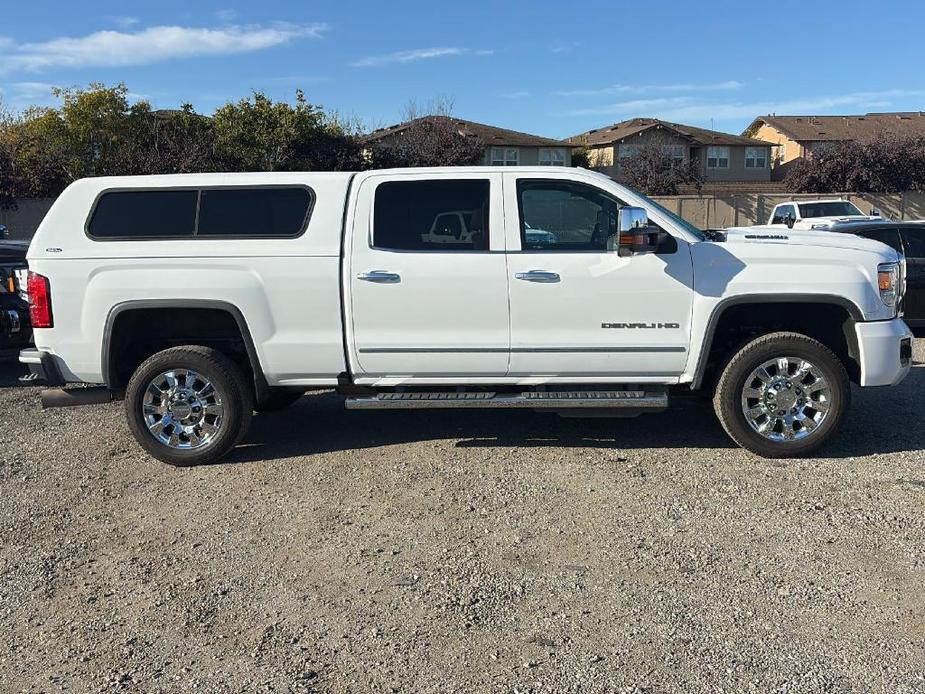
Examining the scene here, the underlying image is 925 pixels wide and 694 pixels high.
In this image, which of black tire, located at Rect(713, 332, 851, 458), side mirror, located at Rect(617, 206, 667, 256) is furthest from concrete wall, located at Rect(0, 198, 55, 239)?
black tire, located at Rect(713, 332, 851, 458)

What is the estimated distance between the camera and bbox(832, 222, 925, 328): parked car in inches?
390

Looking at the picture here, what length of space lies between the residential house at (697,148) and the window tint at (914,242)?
151 feet

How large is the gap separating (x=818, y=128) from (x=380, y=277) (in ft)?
207

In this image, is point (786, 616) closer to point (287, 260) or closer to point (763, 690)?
point (763, 690)

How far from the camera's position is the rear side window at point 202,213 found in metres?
5.77

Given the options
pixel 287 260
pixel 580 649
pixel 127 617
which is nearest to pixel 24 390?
pixel 287 260

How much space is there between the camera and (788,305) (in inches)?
233

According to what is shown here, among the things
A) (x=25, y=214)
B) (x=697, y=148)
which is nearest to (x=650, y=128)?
(x=697, y=148)

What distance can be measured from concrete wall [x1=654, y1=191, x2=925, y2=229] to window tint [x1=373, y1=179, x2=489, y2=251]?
31.2 m

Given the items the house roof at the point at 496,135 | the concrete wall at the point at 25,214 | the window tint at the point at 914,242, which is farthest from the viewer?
the house roof at the point at 496,135

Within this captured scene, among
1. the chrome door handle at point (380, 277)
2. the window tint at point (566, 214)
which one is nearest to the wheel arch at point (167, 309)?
the chrome door handle at point (380, 277)

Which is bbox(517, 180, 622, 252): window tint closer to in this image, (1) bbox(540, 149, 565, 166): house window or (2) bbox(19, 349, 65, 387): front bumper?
(2) bbox(19, 349, 65, 387): front bumper

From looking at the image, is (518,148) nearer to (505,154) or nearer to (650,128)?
(505,154)

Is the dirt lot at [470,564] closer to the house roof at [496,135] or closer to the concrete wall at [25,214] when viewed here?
the concrete wall at [25,214]
